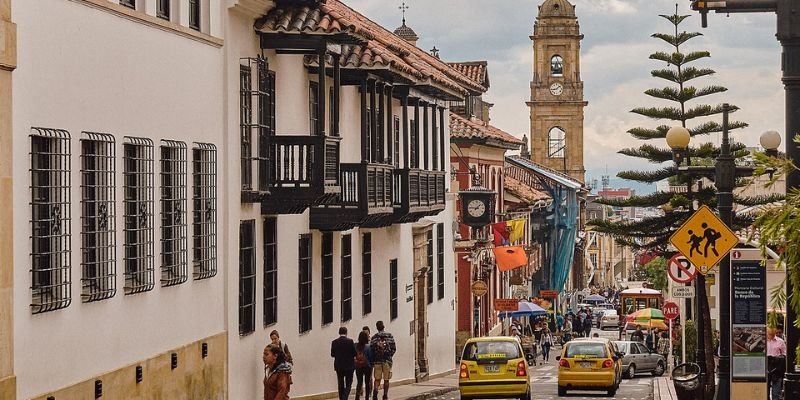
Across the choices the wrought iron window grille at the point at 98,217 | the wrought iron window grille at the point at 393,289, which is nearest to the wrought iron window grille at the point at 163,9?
the wrought iron window grille at the point at 98,217

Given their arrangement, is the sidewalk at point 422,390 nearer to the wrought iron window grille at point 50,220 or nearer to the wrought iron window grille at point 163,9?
the wrought iron window grille at point 163,9

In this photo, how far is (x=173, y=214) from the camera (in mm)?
21250

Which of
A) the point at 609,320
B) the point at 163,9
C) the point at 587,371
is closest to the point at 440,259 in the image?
the point at 587,371

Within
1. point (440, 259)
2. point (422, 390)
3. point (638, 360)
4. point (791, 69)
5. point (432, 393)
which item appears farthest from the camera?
point (638, 360)

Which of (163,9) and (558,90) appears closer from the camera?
(163,9)

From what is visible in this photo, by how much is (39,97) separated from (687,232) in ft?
26.5

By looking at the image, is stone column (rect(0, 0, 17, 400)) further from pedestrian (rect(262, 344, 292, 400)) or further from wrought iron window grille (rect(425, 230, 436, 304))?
wrought iron window grille (rect(425, 230, 436, 304))

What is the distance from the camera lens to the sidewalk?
33.0m

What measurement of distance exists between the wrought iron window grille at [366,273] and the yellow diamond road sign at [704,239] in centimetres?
1430

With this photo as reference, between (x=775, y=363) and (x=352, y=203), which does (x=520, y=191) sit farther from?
(x=775, y=363)

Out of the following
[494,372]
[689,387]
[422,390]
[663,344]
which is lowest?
[663,344]

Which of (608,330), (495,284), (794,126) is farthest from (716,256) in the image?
(608,330)

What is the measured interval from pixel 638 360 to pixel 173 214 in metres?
30.2

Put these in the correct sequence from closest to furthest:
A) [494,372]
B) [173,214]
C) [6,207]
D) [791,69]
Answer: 1. [6,207]
2. [791,69]
3. [173,214]
4. [494,372]
